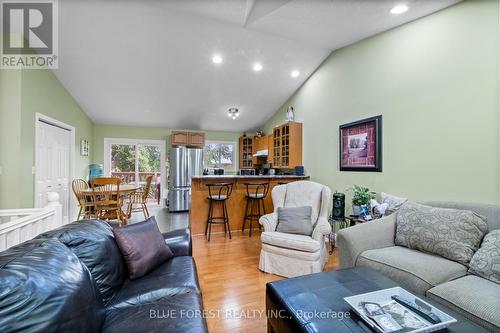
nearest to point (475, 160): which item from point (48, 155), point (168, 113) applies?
point (168, 113)

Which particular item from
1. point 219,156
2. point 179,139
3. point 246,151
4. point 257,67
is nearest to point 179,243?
point 257,67

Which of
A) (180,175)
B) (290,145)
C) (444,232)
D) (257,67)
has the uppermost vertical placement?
(257,67)

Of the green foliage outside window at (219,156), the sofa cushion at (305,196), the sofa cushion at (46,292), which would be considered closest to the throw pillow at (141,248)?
the sofa cushion at (46,292)

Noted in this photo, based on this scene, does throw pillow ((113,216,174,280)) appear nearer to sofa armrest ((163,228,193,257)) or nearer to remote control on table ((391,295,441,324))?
sofa armrest ((163,228,193,257))

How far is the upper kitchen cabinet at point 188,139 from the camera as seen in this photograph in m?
6.02

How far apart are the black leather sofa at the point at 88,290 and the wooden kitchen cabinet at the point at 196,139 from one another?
4679 mm

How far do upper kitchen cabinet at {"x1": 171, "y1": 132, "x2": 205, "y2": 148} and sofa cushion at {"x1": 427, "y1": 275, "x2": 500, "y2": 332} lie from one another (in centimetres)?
569

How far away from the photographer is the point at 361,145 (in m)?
3.24

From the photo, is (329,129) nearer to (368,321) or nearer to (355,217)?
(355,217)

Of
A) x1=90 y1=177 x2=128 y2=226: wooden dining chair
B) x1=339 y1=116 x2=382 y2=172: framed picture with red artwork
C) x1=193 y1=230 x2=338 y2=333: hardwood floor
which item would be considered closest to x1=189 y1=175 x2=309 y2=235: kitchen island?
x1=193 y1=230 x2=338 y2=333: hardwood floor

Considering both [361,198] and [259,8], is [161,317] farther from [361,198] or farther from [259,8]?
[259,8]

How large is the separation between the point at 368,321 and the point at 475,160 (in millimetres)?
2050

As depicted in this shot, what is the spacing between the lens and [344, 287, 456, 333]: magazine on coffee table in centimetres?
101

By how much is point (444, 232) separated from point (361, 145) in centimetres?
167
